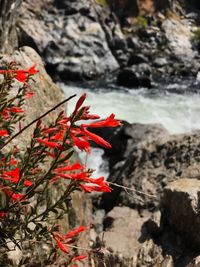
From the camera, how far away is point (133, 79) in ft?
69.6

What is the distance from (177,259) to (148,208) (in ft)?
4.94

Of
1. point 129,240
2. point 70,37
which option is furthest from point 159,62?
point 129,240

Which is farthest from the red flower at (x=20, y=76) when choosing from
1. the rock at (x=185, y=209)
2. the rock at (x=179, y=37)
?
the rock at (x=179, y=37)

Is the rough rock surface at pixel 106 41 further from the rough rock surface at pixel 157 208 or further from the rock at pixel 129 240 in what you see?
the rock at pixel 129 240

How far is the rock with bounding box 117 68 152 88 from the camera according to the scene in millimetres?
21078

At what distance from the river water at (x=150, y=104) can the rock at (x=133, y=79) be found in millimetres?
622

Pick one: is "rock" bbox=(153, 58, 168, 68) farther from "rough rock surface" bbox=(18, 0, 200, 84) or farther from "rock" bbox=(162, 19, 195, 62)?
"rock" bbox=(162, 19, 195, 62)

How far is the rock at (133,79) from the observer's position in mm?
21078

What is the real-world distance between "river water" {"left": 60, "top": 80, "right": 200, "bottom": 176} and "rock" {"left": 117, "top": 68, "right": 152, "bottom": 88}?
0.62m

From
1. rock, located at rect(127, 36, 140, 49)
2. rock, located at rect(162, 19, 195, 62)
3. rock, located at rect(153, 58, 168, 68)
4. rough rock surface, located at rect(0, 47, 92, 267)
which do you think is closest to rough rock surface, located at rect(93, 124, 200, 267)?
rough rock surface, located at rect(0, 47, 92, 267)

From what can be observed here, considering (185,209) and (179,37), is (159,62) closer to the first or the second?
(179,37)

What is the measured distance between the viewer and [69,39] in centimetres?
2650

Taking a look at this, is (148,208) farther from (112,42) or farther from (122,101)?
(112,42)

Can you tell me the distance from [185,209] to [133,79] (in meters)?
17.6
